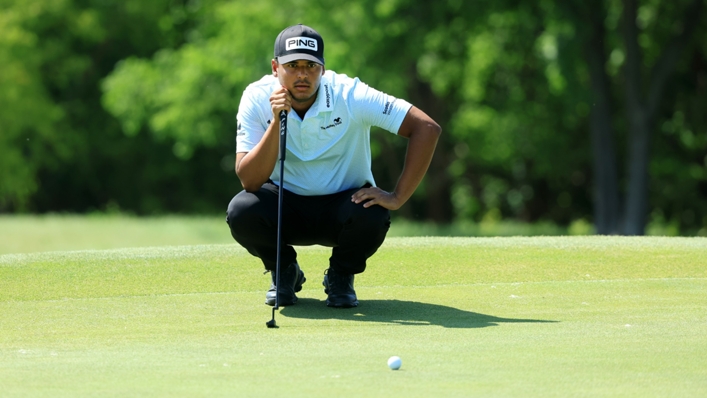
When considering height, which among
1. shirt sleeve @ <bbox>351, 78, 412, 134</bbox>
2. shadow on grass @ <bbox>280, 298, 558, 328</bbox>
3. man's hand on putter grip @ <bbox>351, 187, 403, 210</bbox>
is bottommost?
shadow on grass @ <bbox>280, 298, 558, 328</bbox>

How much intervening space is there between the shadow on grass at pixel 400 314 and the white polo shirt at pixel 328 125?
2.14 feet

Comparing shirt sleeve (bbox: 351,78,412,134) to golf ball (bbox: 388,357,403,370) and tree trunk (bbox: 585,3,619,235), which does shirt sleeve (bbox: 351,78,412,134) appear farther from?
tree trunk (bbox: 585,3,619,235)

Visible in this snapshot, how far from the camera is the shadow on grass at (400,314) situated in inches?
214

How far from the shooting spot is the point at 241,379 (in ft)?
13.3

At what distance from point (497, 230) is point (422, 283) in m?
20.2

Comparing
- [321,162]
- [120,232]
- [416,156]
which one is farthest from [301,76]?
[120,232]

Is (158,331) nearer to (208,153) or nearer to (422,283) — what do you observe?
(422,283)

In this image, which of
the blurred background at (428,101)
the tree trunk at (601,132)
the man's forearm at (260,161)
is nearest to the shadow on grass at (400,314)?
the man's forearm at (260,161)

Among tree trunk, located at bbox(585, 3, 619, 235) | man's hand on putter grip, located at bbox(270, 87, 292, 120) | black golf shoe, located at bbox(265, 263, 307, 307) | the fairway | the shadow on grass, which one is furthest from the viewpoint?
tree trunk, located at bbox(585, 3, 619, 235)

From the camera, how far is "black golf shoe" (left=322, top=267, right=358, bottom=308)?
593cm

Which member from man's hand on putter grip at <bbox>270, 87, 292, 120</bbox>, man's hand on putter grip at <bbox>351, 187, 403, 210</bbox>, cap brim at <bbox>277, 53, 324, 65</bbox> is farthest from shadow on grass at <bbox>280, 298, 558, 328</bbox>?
cap brim at <bbox>277, 53, 324, 65</bbox>

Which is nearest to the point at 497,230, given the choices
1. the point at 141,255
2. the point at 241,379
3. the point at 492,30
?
the point at 492,30

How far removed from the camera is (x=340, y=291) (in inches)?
235

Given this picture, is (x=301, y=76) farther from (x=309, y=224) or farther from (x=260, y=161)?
(x=309, y=224)
